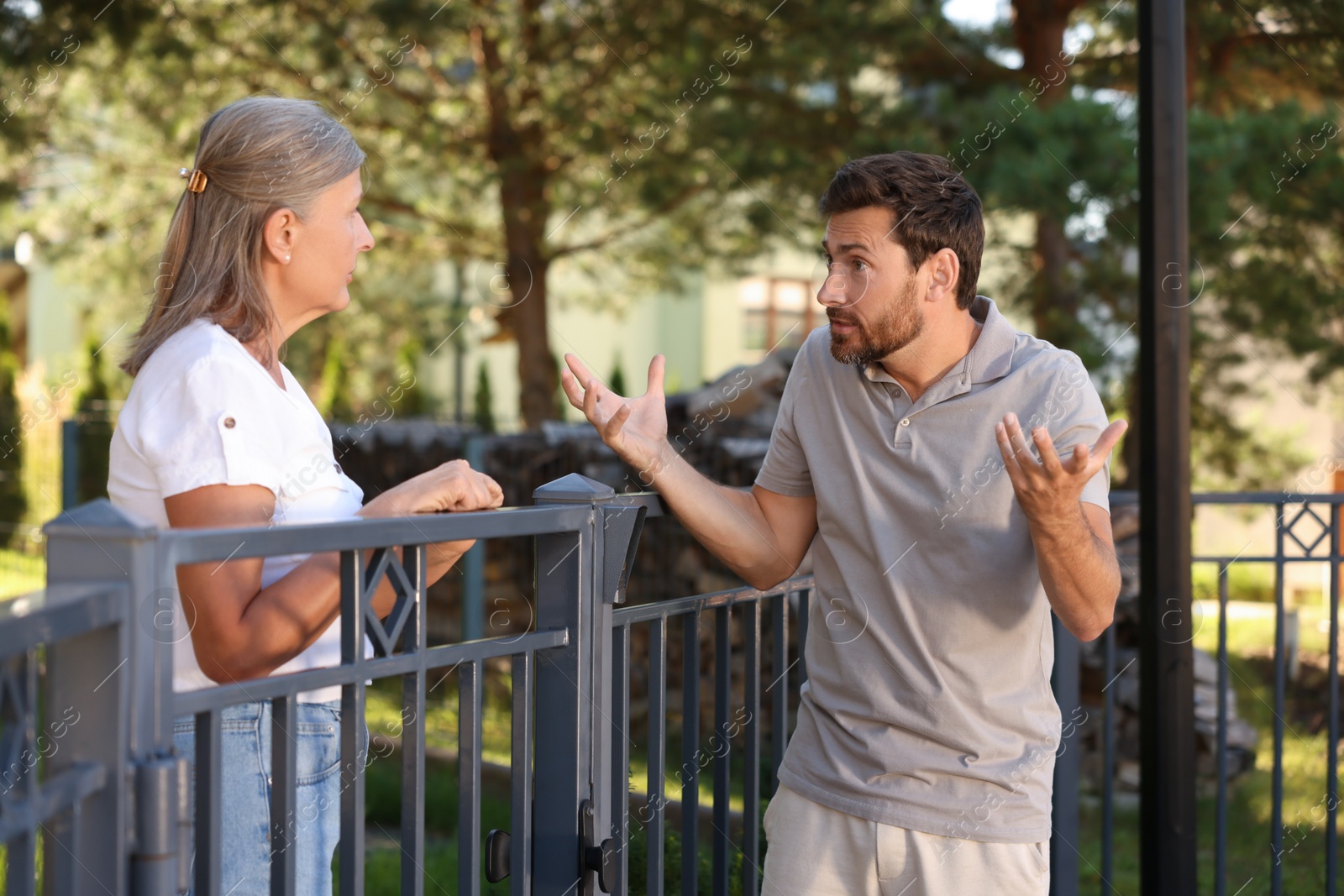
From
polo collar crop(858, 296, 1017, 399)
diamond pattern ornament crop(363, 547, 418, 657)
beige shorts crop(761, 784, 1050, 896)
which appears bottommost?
beige shorts crop(761, 784, 1050, 896)

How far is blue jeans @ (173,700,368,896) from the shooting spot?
5.74 feet

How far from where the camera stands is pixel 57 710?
136cm

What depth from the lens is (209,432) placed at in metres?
1.68

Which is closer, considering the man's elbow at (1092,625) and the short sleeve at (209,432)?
the short sleeve at (209,432)

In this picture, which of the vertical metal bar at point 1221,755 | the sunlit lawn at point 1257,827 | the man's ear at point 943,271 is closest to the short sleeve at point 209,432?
the man's ear at point 943,271

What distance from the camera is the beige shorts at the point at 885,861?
2109mm

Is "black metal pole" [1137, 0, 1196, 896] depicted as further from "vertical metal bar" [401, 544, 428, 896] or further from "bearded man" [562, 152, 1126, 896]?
"vertical metal bar" [401, 544, 428, 896]

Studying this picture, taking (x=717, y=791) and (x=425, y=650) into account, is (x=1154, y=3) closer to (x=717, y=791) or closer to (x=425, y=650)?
(x=717, y=791)

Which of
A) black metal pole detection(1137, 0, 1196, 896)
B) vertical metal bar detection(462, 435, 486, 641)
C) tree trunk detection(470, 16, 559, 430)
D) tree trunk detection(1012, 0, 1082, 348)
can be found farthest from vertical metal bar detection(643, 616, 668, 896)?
tree trunk detection(470, 16, 559, 430)

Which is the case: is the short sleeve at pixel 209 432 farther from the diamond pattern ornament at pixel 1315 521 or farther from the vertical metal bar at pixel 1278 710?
the diamond pattern ornament at pixel 1315 521

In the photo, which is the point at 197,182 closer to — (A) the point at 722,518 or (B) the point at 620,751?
(A) the point at 722,518

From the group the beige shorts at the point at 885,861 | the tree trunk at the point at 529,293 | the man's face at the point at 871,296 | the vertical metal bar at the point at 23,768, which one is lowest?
the beige shorts at the point at 885,861

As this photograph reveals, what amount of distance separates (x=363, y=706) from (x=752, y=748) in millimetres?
1219

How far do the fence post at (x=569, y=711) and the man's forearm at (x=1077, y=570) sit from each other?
0.75 m
